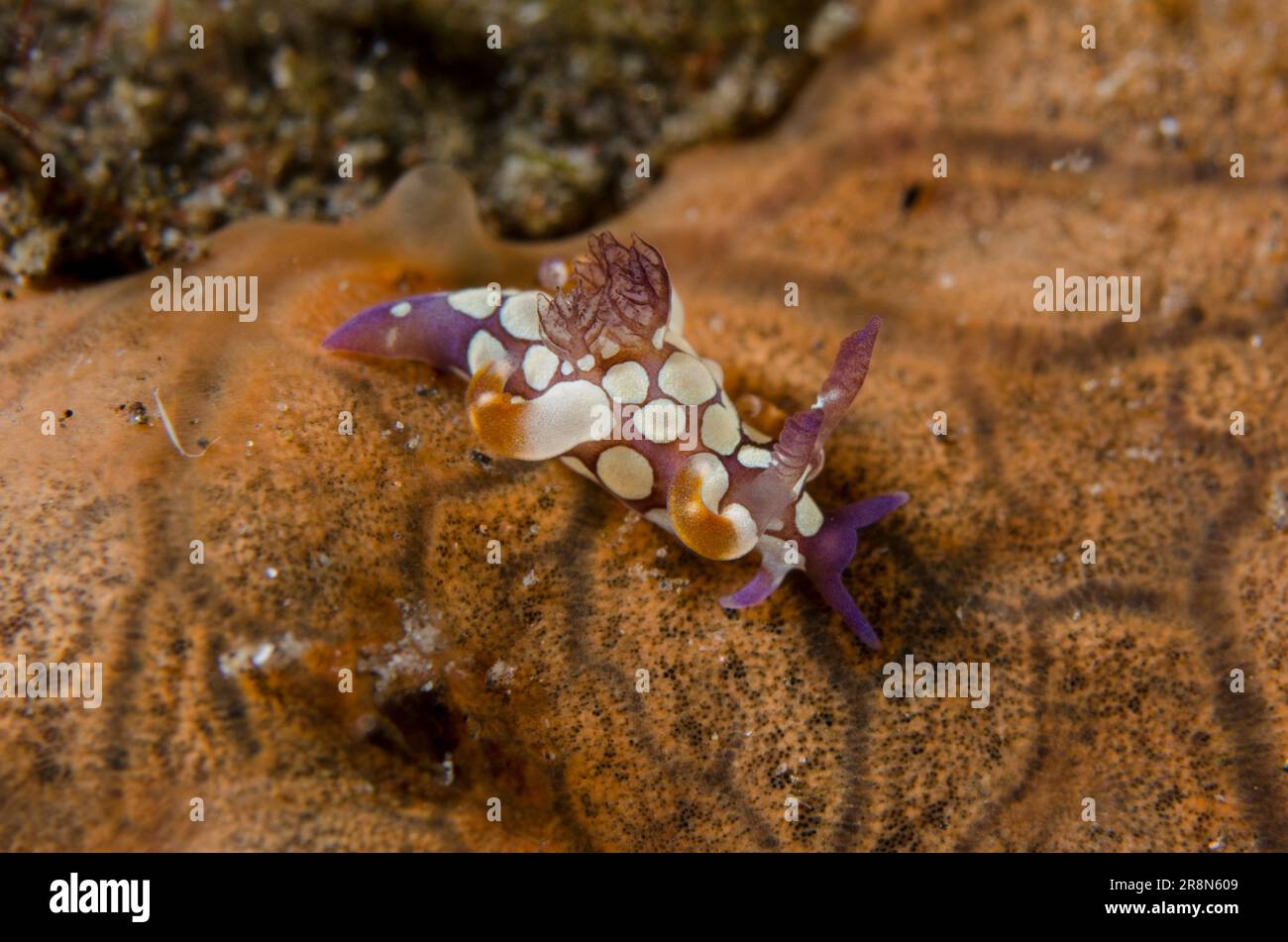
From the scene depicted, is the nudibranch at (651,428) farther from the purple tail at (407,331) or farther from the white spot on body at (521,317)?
the purple tail at (407,331)

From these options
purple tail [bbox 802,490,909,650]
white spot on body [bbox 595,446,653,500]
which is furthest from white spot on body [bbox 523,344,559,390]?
purple tail [bbox 802,490,909,650]

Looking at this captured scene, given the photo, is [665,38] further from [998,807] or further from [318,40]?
[998,807]

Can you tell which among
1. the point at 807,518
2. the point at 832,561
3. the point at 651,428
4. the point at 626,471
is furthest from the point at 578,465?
the point at 832,561

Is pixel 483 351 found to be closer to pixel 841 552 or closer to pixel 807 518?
pixel 807 518

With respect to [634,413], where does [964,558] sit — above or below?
below

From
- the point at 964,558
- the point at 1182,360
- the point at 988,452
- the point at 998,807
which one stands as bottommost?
the point at 998,807

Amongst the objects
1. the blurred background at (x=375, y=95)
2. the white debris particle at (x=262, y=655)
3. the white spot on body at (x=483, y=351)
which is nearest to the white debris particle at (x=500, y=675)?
the white debris particle at (x=262, y=655)

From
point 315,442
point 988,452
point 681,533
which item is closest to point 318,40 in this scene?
point 315,442

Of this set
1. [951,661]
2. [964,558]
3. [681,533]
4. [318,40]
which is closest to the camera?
[681,533]
